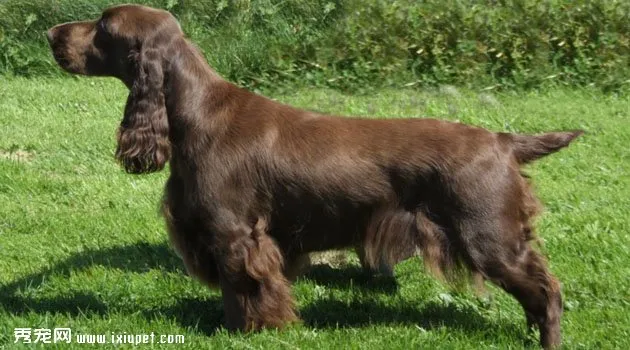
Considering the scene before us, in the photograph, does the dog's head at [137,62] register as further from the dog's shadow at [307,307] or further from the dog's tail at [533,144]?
the dog's tail at [533,144]

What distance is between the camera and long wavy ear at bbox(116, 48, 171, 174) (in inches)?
184

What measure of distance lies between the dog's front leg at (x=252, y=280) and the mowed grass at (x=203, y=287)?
93mm

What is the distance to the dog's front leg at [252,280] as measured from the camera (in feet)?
15.1

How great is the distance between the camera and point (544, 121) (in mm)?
8844

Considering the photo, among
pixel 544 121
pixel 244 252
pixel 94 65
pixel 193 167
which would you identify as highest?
pixel 94 65

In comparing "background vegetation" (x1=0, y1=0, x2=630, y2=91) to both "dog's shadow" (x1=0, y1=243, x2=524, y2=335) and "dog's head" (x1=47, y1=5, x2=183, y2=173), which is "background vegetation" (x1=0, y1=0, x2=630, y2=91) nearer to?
"dog's shadow" (x1=0, y1=243, x2=524, y2=335)

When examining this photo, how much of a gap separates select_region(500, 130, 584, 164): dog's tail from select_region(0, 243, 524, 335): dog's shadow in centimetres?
89

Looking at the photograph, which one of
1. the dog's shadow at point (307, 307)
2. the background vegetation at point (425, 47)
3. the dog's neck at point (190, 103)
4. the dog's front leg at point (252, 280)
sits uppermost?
the dog's neck at point (190, 103)

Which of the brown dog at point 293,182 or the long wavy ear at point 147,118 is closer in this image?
the brown dog at point 293,182

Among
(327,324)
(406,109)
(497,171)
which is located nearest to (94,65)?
(327,324)

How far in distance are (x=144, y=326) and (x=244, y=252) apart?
0.66 metres

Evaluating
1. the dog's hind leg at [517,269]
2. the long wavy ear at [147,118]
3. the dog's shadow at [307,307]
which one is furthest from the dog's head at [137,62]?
the dog's hind leg at [517,269]

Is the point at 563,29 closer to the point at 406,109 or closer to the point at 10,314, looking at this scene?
the point at 406,109

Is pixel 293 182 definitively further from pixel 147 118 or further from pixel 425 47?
pixel 425 47
